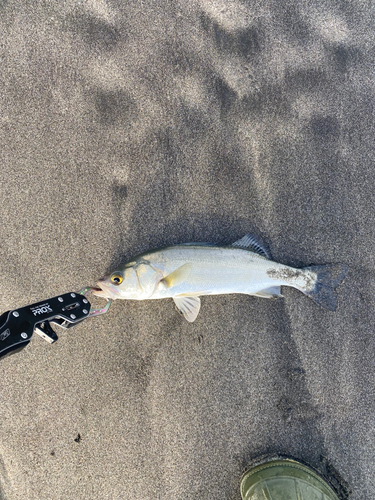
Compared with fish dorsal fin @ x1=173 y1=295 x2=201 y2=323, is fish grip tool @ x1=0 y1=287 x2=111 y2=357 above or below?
above

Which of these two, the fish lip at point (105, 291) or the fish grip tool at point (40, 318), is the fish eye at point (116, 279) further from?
the fish grip tool at point (40, 318)

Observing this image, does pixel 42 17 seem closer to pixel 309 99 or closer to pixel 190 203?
pixel 190 203

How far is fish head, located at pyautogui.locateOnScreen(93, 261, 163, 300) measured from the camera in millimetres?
2766

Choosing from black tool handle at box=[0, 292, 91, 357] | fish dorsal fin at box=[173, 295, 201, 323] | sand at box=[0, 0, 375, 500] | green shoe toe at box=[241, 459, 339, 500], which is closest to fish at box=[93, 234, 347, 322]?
fish dorsal fin at box=[173, 295, 201, 323]

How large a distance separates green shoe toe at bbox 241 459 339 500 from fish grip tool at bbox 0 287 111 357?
219 cm

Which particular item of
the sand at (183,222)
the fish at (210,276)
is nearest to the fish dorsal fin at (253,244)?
the fish at (210,276)

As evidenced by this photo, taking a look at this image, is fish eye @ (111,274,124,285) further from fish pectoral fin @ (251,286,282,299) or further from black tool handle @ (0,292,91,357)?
fish pectoral fin @ (251,286,282,299)

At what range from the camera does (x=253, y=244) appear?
326cm

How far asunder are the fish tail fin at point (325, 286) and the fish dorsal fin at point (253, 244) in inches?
18.8

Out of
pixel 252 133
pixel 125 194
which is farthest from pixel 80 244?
pixel 252 133

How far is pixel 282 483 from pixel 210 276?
7.00 ft

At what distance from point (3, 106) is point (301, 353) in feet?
13.6

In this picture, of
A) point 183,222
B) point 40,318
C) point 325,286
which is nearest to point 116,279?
point 40,318

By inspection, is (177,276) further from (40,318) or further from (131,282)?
(40,318)
